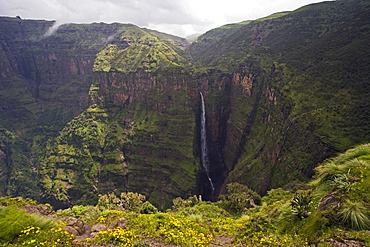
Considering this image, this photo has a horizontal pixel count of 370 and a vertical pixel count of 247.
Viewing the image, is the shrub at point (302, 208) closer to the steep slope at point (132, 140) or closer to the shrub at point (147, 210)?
the shrub at point (147, 210)

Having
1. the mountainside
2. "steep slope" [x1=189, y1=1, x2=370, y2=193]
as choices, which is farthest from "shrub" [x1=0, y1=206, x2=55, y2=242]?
"steep slope" [x1=189, y1=1, x2=370, y2=193]

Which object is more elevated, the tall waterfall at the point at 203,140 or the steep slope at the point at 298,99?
the steep slope at the point at 298,99

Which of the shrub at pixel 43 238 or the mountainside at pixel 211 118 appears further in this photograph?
the mountainside at pixel 211 118

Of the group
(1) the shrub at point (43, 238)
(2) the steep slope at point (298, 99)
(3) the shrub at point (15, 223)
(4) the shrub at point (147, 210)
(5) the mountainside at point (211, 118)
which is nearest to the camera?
(1) the shrub at point (43, 238)

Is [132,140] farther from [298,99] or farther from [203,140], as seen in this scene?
[298,99]

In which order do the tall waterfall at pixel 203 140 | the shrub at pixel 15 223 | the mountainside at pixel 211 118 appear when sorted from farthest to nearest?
the tall waterfall at pixel 203 140 → the mountainside at pixel 211 118 → the shrub at pixel 15 223

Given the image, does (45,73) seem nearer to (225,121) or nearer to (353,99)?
(225,121)

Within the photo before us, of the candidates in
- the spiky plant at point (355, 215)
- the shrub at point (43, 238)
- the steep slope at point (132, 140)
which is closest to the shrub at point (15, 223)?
the shrub at point (43, 238)
